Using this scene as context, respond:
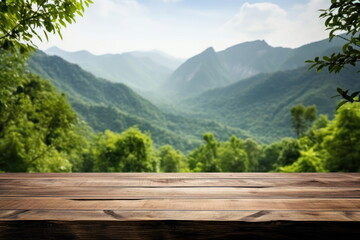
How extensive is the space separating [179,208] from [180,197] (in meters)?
0.23

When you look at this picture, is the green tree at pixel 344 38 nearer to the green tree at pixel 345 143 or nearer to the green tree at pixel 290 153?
the green tree at pixel 345 143

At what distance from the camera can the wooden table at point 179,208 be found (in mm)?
1108

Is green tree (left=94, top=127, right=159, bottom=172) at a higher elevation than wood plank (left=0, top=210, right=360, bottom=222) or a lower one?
lower

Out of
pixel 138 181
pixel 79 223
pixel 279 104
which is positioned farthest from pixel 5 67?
pixel 279 104

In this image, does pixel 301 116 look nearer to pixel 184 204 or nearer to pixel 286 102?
pixel 184 204

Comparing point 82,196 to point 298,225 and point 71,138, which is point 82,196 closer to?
point 298,225

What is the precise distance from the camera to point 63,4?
6.41 ft

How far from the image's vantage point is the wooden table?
43.6 inches

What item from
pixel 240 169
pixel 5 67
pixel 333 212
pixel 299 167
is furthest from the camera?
pixel 240 169

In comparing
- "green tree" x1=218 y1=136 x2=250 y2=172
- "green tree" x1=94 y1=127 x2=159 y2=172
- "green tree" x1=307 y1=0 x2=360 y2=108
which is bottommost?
"green tree" x1=218 y1=136 x2=250 y2=172

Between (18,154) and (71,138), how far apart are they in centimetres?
283

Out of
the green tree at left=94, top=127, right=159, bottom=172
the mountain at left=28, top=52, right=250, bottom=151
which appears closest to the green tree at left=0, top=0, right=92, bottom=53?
the green tree at left=94, top=127, right=159, bottom=172

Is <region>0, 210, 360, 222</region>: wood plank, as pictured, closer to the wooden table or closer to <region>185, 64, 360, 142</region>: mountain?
the wooden table

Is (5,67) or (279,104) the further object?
(279,104)
